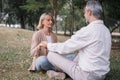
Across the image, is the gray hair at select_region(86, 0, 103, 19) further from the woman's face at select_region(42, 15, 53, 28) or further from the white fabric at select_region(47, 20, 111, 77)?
the woman's face at select_region(42, 15, 53, 28)

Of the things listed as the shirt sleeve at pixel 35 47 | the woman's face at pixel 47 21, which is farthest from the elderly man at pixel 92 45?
the woman's face at pixel 47 21

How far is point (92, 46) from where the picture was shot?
4.87 meters

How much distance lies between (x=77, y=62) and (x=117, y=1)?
33.1 ft

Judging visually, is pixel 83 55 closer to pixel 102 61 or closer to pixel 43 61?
pixel 102 61

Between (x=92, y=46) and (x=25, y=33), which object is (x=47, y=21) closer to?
(x=92, y=46)

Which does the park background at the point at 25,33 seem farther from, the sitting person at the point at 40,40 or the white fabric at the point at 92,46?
the white fabric at the point at 92,46

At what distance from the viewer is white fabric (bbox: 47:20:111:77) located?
4832 millimetres

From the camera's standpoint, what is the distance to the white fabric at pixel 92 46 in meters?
4.83

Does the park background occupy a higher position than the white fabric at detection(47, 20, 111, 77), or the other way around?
the white fabric at detection(47, 20, 111, 77)

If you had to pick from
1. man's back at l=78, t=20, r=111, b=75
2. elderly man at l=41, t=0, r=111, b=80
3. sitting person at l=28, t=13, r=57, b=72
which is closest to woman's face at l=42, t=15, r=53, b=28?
sitting person at l=28, t=13, r=57, b=72

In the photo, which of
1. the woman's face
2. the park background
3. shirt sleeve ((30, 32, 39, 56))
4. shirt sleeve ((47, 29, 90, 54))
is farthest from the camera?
the park background

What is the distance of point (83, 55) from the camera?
5.00 metres

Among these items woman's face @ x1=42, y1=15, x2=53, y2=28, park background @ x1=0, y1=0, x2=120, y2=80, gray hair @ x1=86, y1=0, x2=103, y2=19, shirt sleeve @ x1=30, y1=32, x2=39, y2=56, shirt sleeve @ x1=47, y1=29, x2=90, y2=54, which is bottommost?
park background @ x1=0, y1=0, x2=120, y2=80

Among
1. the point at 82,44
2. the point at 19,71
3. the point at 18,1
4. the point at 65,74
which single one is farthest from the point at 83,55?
the point at 18,1
